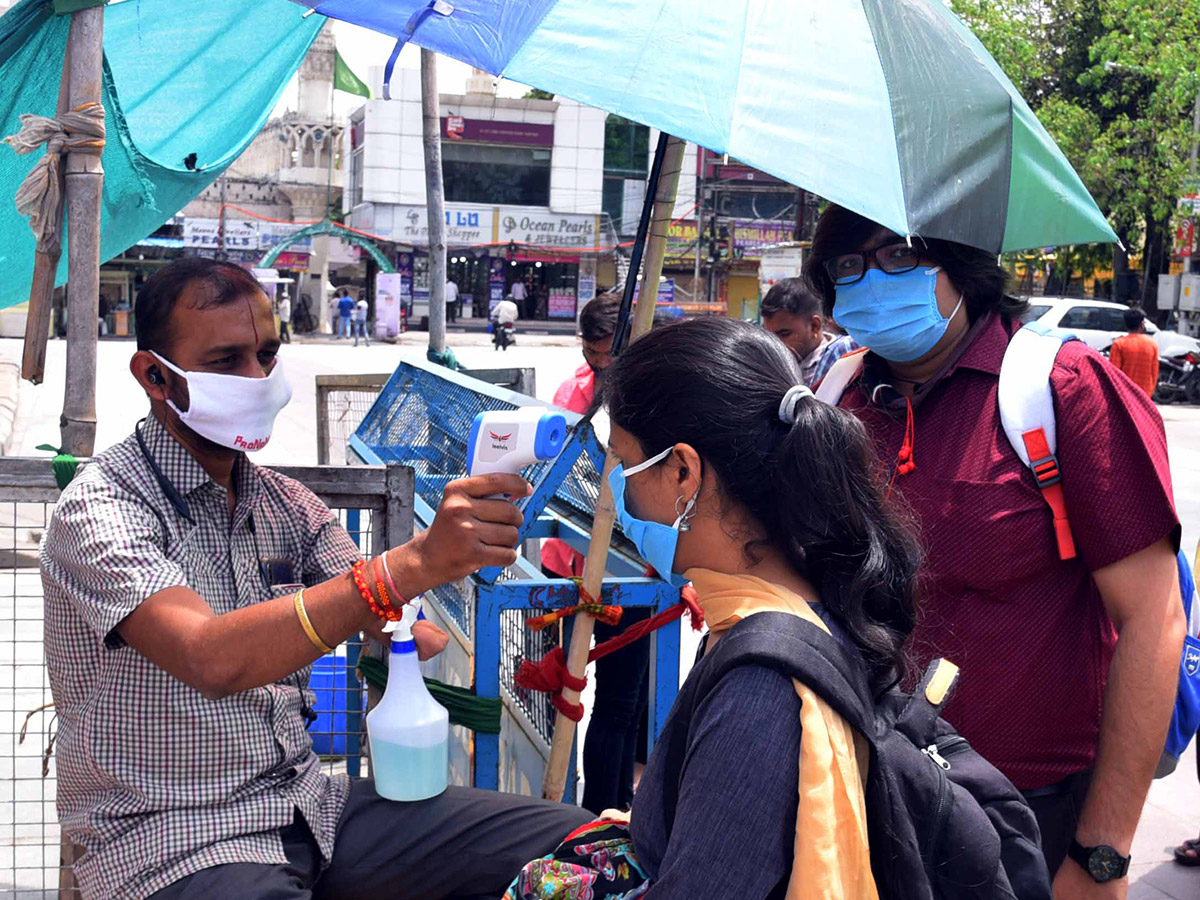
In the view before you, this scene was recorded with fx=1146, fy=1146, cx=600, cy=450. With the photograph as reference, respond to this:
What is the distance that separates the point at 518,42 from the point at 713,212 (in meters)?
39.7

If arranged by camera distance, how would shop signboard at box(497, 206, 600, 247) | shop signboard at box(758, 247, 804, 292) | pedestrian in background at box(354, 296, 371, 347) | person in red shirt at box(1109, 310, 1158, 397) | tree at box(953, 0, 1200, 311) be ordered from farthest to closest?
shop signboard at box(497, 206, 600, 247) < pedestrian in background at box(354, 296, 371, 347) < tree at box(953, 0, 1200, 311) < shop signboard at box(758, 247, 804, 292) < person in red shirt at box(1109, 310, 1158, 397)

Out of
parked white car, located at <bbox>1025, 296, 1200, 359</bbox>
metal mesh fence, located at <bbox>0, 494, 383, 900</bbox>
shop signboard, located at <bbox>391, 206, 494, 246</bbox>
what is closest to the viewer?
metal mesh fence, located at <bbox>0, 494, 383, 900</bbox>

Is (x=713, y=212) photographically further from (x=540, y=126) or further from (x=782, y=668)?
(x=782, y=668)

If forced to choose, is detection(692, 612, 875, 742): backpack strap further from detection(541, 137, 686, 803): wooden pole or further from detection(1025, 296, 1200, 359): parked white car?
detection(1025, 296, 1200, 359): parked white car

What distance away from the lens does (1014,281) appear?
8.04 ft

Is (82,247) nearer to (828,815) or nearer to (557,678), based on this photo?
(557,678)

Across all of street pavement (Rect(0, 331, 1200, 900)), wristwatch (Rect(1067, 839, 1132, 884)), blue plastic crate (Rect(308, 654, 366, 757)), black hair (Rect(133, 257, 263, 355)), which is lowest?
street pavement (Rect(0, 331, 1200, 900))

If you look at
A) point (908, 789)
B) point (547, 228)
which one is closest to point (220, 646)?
point (908, 789)

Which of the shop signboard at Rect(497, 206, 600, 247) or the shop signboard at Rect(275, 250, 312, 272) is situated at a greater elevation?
the shop signboard at Rect(497, 206, 600, 247)

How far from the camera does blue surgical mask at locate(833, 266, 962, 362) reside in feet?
Result: 7.41

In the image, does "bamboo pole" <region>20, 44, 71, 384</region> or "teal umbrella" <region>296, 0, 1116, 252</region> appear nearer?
"teal umbrella" <region>296, 0, 1116, 252</region>

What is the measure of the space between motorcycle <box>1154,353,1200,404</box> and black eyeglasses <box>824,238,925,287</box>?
19859 millimetres

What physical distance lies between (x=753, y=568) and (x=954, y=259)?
971 millimetres

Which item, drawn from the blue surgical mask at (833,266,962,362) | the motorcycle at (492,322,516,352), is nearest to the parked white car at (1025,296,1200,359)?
the motorcycle at (492,322,516,352)
